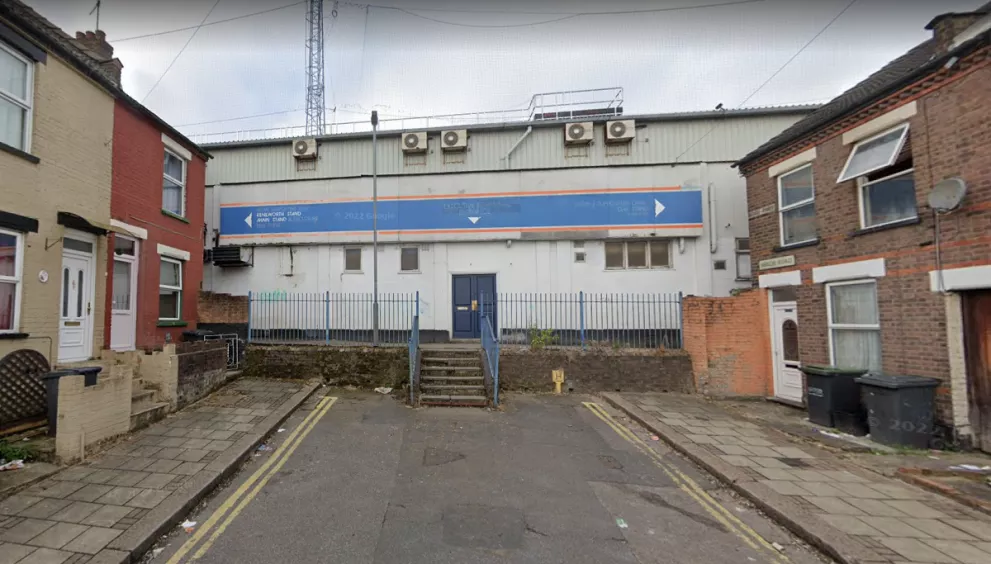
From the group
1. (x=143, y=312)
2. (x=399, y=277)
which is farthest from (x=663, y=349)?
(x=143, y=312)

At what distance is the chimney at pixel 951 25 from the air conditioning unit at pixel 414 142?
11.5 metres

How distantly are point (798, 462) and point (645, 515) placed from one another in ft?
9.21

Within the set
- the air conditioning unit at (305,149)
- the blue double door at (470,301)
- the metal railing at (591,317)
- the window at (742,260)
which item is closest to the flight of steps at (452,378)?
the metal railing at (591,317)

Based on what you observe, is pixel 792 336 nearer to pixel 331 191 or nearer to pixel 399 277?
pixel 399 277

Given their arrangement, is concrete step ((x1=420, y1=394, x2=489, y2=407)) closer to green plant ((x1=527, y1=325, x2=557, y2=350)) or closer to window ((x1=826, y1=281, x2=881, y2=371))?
green plant ((x1=527, y1=325, x2=557, y2=350))

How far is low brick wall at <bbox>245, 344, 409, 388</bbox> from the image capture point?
9.43 m

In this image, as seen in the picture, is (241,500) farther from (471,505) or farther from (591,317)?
(591,317)

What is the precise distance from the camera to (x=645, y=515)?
4246mm

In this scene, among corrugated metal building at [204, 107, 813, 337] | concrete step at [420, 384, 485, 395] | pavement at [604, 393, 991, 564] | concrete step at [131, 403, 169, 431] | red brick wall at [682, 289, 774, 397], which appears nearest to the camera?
pavement at [604, 393, 991, 564]

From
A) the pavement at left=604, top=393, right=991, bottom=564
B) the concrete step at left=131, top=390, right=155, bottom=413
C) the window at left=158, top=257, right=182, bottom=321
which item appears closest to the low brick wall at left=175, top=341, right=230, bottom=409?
the concrete step at left=131, top=390, right=155, bottom=413

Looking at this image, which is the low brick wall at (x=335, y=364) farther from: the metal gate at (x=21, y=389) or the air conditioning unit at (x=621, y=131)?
the air conditioning unit at (x=621, y=131)

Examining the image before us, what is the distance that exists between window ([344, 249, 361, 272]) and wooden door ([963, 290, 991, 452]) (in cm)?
1362

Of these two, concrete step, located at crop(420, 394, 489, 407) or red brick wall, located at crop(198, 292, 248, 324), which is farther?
red brick wall, located at crop(198, 292, 248, 324)

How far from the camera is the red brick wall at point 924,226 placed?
19.0ft
